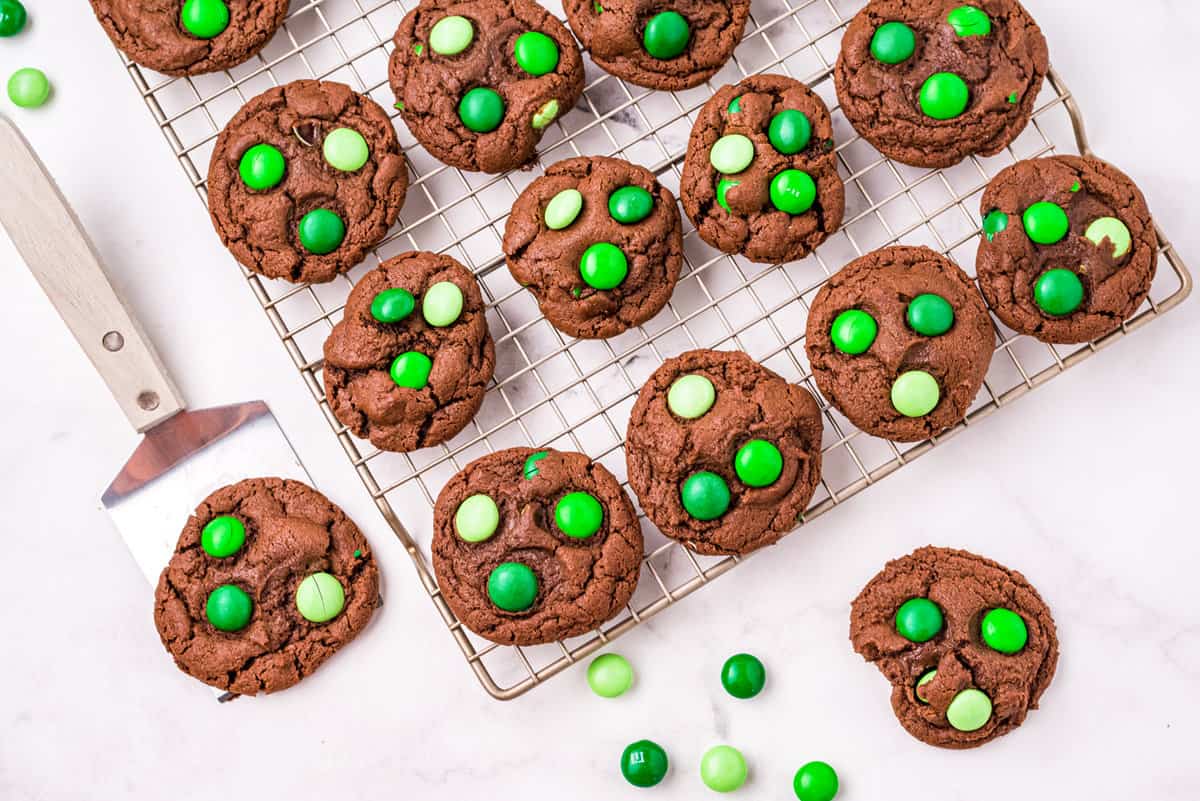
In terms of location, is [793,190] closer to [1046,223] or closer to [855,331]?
[855,331]

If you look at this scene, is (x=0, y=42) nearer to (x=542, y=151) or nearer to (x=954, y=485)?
(x=542, y=151)

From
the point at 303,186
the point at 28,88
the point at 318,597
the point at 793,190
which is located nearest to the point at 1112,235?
the point at 793,190

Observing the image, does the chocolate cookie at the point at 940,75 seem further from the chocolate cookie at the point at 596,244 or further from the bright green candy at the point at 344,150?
the bright green candy at the point at 344,150

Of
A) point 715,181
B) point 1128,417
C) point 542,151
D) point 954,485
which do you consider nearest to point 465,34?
point 542,151

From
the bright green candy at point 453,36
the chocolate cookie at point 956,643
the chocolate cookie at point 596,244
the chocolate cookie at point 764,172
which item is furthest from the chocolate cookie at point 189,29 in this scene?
the chocolate cookie at point 956,643

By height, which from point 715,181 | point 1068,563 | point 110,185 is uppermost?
point 110,185

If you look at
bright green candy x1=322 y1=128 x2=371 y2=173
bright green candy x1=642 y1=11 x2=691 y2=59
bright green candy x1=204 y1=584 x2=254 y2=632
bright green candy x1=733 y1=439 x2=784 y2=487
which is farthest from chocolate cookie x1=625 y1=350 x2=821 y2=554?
bright green candy x1=204 y1=584 x2=254 y2=632
